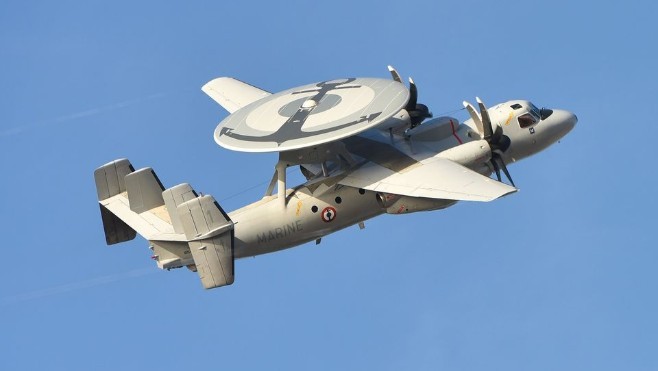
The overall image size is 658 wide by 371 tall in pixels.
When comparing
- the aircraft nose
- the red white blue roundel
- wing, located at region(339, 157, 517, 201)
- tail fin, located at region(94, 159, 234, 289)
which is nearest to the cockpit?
the aircraft nose

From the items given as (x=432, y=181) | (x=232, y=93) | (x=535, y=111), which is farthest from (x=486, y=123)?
(x=232, y=93)

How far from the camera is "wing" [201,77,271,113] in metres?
94.4

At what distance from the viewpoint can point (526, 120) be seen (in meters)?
86.1

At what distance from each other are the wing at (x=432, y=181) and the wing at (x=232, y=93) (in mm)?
14149

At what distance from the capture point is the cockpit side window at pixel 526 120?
85.9 metres

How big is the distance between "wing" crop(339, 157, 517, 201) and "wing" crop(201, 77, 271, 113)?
14.1 metres

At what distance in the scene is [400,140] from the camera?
84875 mm

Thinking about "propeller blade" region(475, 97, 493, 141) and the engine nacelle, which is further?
"propeller blade" region(475, 97, 493, 141)

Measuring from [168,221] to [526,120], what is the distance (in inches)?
812

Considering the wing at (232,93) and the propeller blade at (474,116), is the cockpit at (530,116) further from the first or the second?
the wing at (232,93)

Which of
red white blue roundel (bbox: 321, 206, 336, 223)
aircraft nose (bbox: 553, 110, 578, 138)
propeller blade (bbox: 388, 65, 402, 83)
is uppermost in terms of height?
propeller blade (bbox: 388, 65, 402, 83)

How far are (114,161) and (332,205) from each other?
483 inches

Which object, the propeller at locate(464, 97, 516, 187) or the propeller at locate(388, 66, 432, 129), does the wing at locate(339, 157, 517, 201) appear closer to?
the propeller at locate(464, 97, 516, 187)

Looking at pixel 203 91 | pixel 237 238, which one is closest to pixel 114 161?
pixel 237 238
